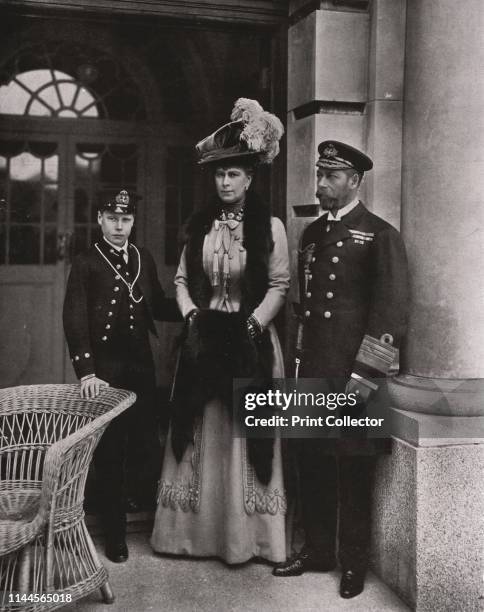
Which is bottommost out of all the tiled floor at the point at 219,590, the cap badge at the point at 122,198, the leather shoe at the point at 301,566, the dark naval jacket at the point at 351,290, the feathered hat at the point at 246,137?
the tiled floor at the point at 219,590

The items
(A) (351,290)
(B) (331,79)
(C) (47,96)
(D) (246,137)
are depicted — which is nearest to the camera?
(A) (351,290)

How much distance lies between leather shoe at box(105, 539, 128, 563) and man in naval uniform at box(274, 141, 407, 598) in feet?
2.70

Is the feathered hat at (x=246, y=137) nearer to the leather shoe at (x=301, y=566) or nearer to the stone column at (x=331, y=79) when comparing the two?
the stone column at (x=331, y=79)

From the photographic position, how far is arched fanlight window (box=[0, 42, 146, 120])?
6477 mm

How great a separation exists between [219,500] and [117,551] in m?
0.57

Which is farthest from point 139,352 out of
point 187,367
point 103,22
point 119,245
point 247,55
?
point 247,55

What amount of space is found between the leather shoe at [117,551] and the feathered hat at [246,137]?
6.42 ft

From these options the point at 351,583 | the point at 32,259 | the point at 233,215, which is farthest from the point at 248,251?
the point at 32,259

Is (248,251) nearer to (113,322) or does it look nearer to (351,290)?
(351,290)

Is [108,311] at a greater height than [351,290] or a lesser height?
lesser

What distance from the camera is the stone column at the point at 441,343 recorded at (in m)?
3.40

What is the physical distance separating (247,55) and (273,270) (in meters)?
2.49

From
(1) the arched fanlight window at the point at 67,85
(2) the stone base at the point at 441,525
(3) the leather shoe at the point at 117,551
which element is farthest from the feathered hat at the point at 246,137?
(1) the arched fanlight window at the point at 67,85

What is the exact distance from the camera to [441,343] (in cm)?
362
